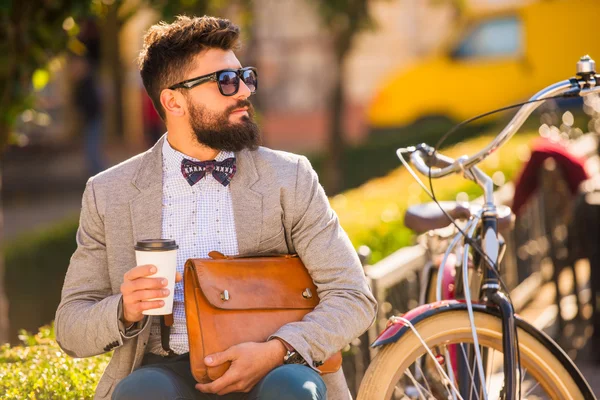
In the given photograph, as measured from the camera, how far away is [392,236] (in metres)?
5.56

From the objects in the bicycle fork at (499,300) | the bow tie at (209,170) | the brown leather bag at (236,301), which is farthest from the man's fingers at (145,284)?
the bicycle fork at (499,300)

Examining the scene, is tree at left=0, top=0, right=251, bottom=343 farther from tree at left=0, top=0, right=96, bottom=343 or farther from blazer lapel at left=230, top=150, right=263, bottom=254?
blazer lapel at left=230, top=150, right=263, bottom=254

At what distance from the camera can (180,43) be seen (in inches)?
117

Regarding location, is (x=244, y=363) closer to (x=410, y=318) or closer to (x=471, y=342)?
(x=410, y=318)

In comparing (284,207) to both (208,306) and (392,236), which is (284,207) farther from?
(392,236)

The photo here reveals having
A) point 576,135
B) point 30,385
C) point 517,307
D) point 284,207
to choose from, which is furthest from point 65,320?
point 576,135

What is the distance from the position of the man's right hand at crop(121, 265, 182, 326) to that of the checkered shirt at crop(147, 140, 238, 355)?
0.90ft

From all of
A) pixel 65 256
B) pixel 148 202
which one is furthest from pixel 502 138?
pixel 65 256

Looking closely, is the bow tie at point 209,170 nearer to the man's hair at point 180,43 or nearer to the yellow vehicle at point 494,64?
the man's hair at point 180,43

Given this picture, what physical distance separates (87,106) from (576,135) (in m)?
7.28

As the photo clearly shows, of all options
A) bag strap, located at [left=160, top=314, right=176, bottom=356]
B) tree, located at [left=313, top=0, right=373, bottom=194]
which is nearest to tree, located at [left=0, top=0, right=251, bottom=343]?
bag strap, located at [left=160, top=314, right=176, bottom=356]

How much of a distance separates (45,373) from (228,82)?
3.66 feet

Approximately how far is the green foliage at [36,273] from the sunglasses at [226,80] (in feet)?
17.4

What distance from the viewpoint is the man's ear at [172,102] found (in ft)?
9.99
